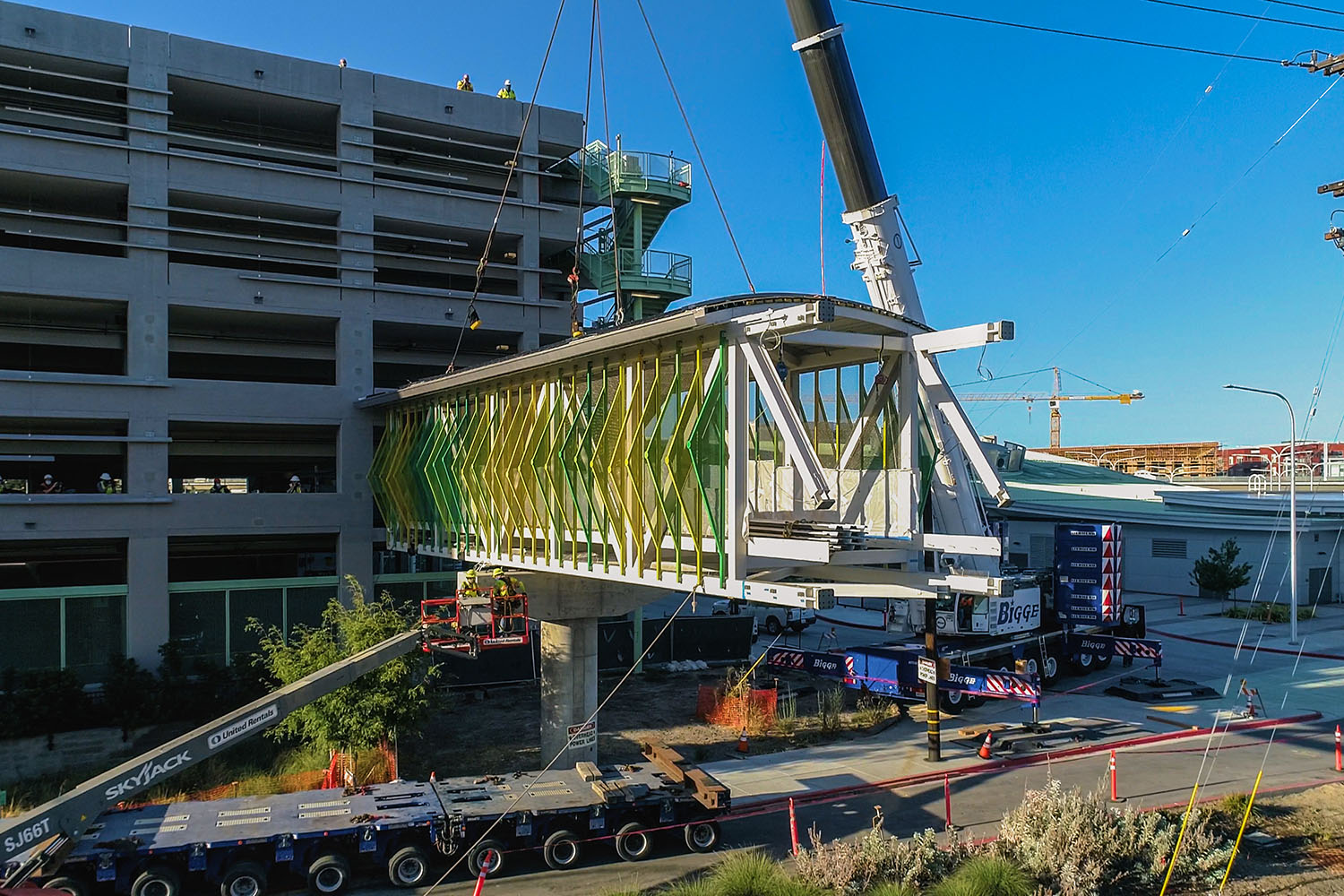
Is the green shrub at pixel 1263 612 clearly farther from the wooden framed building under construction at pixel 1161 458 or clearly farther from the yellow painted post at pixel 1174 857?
the wooden framed building under construction at pixel 1161 458

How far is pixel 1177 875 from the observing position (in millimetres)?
14234

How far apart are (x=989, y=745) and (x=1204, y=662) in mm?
14451

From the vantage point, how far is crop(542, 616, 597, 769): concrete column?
20797 millimetres

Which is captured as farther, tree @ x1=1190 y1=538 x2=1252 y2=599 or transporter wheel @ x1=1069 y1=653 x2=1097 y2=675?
tree @ x1=1190 y1=538 x2=1252 y2=599

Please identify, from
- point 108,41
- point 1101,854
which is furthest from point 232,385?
point 1101,854

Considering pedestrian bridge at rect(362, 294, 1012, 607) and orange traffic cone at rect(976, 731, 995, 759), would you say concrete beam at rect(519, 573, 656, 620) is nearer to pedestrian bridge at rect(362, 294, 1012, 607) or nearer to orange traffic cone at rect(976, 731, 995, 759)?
pedestrian bridge at rect(362, 294, 1012, 607)

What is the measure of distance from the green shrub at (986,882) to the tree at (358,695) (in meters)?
10.6

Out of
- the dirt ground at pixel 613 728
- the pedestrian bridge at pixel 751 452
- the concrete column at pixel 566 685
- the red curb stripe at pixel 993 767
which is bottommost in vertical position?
the dirt ground at pixel 613 728

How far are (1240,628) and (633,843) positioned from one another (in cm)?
3160

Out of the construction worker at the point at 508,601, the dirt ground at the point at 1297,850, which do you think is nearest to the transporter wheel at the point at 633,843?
the construction worker at the point at 508,601

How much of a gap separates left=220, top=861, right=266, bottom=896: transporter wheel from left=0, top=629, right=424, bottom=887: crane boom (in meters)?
1.66

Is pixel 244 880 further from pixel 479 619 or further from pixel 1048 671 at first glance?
pixel 1048 671

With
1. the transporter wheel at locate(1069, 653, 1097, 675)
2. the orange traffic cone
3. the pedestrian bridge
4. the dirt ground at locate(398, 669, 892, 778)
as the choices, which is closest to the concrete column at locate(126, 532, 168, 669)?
the dirt ground at locate(398, 669, 892, 778)

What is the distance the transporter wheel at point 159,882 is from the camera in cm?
1357
